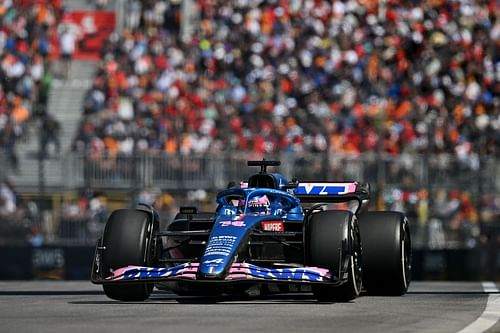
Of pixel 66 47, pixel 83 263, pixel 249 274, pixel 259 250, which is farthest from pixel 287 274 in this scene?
pixel 66 47

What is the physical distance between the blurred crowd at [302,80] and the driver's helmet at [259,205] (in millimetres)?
11139

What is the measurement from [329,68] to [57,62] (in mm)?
6034

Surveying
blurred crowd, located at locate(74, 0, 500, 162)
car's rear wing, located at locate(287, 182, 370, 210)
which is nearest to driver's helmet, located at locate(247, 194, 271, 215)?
car's rear wing, located at locate(287, 182, 370, 210)

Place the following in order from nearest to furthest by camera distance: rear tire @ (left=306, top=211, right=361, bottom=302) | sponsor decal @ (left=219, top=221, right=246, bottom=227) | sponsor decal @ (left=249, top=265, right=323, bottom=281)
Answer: sponsor decal @ (left=249, top=265, right=323, bottom=281), rear tire @ (left=306, top=211, right=361, bottom=302), sponsor decal @ (left=219, top=221, right=246, bottom=227)

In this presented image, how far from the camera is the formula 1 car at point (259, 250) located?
→ 38.1 feet

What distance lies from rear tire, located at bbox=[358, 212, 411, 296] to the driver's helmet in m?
1.02

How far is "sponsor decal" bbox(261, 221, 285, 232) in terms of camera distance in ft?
40.9

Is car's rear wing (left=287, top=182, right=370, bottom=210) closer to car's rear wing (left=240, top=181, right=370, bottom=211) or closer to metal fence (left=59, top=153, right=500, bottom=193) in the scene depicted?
car's rear wing (left=240, top=181, right=370, bottom=211)

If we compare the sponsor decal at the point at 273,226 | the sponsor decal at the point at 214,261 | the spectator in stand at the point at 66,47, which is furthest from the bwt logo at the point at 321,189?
the spectator in stand at the point at 66,47

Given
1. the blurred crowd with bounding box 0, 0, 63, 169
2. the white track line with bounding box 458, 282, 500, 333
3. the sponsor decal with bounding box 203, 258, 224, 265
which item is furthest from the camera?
the blurred crowd with bounding box 0, 0, 63, 169

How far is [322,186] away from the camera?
1453cm

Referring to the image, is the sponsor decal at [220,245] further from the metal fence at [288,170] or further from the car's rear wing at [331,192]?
the metal fence at [288,170]

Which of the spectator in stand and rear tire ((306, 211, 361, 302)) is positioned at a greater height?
the spectator in stand

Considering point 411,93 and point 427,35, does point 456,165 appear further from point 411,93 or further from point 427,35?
point 427,35
